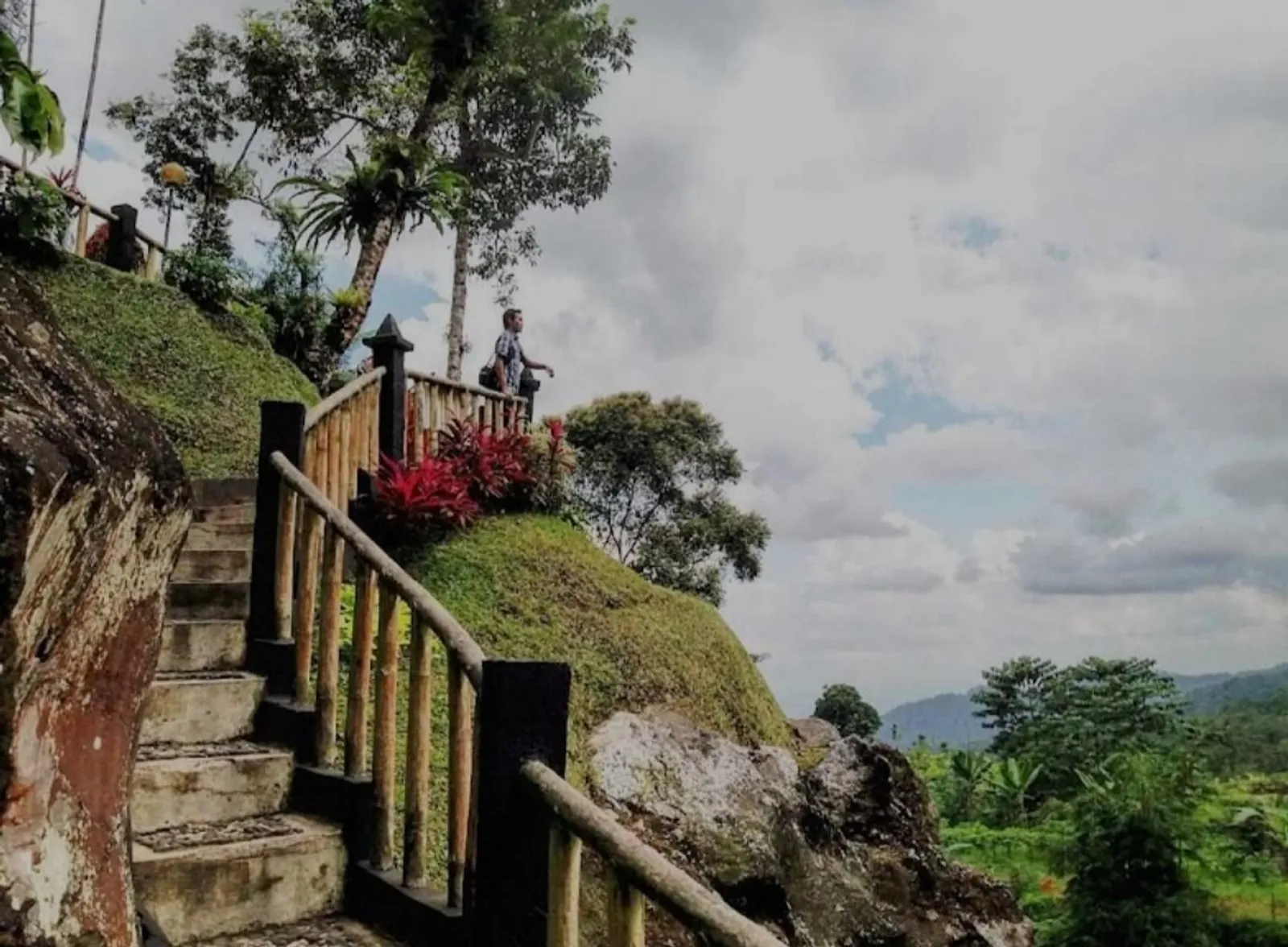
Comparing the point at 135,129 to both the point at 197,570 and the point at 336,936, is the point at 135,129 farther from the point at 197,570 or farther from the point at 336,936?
the point at 336,936

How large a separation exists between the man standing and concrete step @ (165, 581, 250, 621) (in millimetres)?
6865

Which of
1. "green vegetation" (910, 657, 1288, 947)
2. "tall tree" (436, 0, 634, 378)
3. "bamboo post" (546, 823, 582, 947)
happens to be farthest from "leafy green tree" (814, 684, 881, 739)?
"bamboo post" (546, 823, 582, 947)

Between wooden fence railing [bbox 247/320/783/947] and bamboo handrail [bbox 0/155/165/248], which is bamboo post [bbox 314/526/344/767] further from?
bamboo handrail [bbox 0/155/165/248]

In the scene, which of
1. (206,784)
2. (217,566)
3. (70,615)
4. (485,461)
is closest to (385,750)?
(206,784)

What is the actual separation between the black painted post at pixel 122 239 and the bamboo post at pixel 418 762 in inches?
533

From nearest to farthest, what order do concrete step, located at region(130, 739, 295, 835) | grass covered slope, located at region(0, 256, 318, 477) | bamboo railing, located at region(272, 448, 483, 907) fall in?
bamboo railing, located at region(272, 448, 483, 907), concrete step, located at region(130, 739, 295, 835), grass covered slope, located at region(0, 256, 318, 477)

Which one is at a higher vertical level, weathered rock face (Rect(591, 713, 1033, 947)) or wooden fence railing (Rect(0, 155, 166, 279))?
wooden fence railing (Rect(0, 155, 166, 279))

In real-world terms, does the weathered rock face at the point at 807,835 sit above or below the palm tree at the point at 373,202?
below

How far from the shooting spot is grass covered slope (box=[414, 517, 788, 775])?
7574 mm

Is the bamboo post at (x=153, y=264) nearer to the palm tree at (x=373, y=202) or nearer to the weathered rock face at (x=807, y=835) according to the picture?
the palm tree at (x=373, y=202)

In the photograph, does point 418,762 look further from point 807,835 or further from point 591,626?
point 591,626

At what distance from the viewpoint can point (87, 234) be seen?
1514 cm

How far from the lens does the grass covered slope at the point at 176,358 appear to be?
11.6m

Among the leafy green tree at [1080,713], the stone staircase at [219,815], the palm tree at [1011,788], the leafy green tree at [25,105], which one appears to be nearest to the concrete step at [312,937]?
the stone staircase at [219,815]
